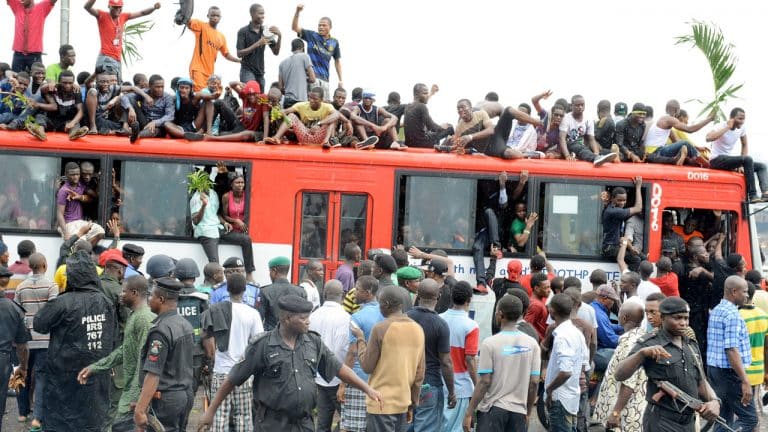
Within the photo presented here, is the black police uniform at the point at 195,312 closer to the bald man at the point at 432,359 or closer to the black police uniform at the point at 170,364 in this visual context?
the black police uniform at the point at 170,364

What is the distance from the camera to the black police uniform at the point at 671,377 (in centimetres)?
795

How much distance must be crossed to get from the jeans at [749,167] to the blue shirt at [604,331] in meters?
4.06

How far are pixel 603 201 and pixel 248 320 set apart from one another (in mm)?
6058

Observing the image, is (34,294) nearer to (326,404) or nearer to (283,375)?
(326,404)

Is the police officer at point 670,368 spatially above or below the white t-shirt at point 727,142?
below

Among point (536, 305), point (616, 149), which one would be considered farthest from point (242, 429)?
point (616, 149)

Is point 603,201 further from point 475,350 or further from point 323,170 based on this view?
point 475,350

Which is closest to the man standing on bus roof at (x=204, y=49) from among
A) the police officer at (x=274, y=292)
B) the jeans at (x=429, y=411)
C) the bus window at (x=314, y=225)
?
the bus window at (x=314, y=225)

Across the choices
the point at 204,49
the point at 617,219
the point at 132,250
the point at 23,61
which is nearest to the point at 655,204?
the point at 617,219

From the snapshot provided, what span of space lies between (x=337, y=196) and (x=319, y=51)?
3.20 metres

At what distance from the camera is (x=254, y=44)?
15836mm

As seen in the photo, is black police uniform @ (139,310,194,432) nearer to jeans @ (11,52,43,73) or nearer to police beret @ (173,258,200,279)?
police beret @ (173,258,200,279)

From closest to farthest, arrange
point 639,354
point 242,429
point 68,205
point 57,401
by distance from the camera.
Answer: point 639,354, point 57,401, point 242,429, point 68,205

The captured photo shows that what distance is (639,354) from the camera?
25.9 ft
